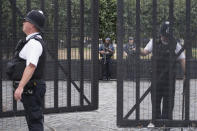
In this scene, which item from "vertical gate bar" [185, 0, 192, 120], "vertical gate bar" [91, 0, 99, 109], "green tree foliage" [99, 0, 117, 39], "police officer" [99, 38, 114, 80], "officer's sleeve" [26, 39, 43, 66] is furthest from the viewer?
"green tree foliage" [99, 0, 117, 39]

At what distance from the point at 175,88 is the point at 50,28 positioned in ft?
7.77

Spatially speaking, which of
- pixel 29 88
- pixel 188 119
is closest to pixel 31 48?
pixel 29 88

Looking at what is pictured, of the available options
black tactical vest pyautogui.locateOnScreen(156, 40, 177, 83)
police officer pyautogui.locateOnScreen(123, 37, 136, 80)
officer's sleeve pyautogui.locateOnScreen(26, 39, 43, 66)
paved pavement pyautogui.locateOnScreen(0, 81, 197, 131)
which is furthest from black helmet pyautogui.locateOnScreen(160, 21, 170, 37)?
officer's sleeve pyautogui.locateOnScreen(26, 39, 43, 66)

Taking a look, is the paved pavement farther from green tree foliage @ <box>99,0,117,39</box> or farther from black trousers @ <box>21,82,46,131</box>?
green tree foliage @ <box>99,0,117,39</box>

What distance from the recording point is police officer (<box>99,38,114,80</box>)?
15438mm

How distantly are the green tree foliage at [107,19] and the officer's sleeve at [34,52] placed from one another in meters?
11.1

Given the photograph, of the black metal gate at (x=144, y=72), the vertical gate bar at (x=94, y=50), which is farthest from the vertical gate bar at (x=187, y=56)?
the vertical gate bar at (x=94, y=50)

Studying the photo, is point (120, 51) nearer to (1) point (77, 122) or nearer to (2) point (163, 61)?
(2) point (163, 61)

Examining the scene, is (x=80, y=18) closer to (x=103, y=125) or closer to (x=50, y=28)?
(x=50, y=28)

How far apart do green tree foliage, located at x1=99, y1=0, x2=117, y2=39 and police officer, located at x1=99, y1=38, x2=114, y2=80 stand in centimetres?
108

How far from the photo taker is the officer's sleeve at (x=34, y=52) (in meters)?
5.30

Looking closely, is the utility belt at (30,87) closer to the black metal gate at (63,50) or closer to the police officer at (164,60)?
the black metal gate at (63,50)

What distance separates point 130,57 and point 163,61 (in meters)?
0.53

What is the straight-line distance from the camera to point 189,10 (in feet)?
22.6
